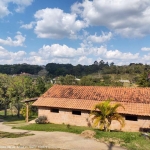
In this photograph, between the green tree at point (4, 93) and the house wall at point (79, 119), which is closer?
the house wall at point (79, 119)

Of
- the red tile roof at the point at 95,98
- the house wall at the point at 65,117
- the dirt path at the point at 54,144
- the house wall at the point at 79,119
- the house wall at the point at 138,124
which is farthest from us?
the house wall at the point at 65,117

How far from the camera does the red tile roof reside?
20.7 meters

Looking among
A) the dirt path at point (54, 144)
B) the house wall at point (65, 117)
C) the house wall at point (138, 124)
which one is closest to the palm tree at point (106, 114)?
the house wall at point (138, 124)

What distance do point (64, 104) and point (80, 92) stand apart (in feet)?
9.17

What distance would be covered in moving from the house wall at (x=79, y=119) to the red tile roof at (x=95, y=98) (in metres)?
0.71

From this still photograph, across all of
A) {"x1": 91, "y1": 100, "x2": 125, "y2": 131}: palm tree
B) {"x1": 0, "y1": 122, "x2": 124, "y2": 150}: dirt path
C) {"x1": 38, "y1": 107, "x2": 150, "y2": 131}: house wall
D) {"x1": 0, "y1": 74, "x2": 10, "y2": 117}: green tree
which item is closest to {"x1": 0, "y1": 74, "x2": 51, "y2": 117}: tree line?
{"x1": 0, "y1": 74, "x2": 10, "y2": 117}: green tree

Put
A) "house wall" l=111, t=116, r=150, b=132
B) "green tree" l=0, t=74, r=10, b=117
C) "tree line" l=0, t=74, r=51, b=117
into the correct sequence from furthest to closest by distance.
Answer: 1. "tree line" l=0, t=74, r=51, b=117
2. "green tree" l=0, t=74, r=10, b=117
3. "house wall" l=111, t=116, r=150, b=132

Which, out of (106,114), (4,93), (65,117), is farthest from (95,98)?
(4,93)

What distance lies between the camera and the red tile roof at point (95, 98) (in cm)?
2066

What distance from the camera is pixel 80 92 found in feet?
81.3

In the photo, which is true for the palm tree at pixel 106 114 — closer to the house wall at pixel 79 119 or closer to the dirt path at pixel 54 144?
the house wall at pixel 79 119

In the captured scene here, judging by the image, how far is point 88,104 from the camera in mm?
22234

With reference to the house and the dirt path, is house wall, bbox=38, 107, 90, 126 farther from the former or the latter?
the dirt path

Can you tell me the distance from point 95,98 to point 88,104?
1262mm
